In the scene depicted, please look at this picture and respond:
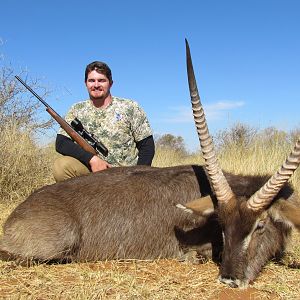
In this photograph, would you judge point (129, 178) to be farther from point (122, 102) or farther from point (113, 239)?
point (122, 102)

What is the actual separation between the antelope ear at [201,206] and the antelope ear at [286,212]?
1.94ft

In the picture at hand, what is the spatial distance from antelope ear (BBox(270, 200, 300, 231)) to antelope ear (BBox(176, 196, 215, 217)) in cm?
59

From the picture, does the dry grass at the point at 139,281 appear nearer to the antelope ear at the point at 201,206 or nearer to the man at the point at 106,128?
the antelope ear at the point at 201,206

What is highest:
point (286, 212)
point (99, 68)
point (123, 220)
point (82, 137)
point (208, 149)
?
point (99, 68)

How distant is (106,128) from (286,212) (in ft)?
11.0

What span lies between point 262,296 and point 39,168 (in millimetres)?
6154

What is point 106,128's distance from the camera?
6.78m

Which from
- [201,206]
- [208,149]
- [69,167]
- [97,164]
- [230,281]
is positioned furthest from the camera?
[69,167]

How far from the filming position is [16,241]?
459 centimetres

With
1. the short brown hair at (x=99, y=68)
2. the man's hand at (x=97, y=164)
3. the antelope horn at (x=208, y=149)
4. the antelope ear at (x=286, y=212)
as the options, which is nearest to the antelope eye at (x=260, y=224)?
the antelope ear at (x=286, y=212)

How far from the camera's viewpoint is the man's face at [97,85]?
670 centimetres

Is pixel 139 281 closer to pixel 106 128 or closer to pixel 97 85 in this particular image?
pixel 106 128

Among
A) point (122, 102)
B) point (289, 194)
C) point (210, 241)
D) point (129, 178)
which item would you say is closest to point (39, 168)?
point (122, 102)

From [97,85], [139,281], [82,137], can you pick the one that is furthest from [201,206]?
[97,85]
